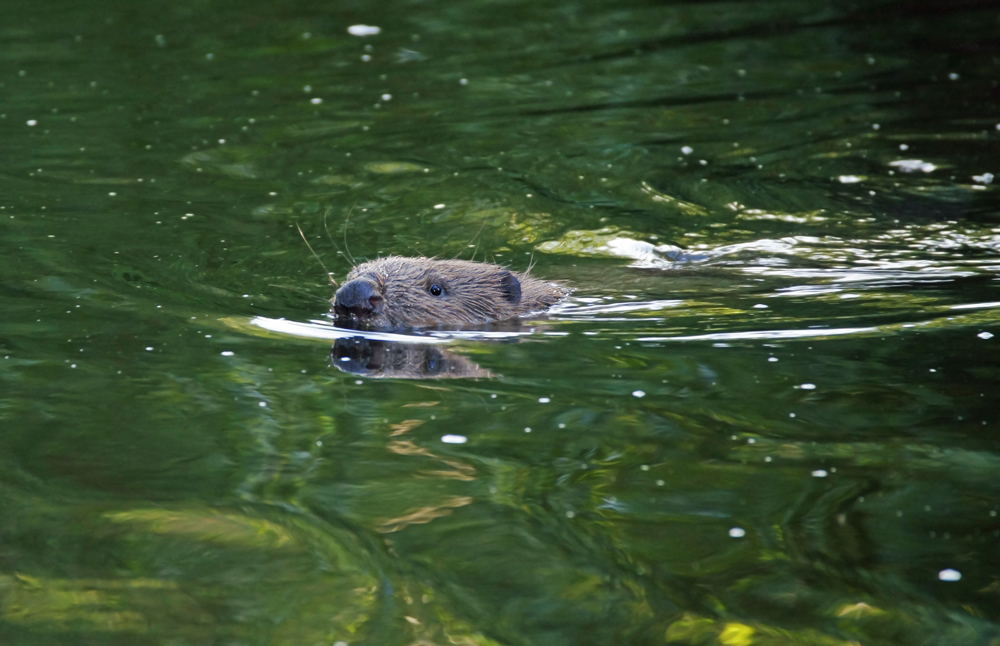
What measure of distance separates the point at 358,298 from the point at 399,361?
20.1 inches

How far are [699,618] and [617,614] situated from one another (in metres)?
0.24

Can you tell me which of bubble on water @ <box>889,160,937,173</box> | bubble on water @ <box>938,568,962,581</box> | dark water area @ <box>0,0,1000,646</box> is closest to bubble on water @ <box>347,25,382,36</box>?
dark water area @ <box>0,0,1000,646</box>

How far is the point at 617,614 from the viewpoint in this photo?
139 inches

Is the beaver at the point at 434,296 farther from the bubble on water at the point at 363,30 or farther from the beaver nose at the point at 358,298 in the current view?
the bubble on water at the point at 363,30

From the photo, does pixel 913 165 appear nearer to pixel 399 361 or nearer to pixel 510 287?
pixel 510 287

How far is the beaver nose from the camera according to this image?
599 centimetres

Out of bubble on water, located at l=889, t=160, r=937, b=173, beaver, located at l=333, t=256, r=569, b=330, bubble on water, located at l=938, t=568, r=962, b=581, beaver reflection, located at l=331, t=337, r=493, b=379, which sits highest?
bubble on water, located at l=889, t=160, r=937, b=173

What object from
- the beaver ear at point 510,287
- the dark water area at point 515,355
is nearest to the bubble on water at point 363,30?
the dark water area at point 515,355

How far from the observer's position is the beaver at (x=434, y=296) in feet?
20.2

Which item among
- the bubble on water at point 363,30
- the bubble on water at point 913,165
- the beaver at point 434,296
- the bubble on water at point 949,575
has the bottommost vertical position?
the bubble on water at point 949,575

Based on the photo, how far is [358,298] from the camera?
237 inches

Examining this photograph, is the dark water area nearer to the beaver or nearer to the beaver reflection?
the beaver reflection

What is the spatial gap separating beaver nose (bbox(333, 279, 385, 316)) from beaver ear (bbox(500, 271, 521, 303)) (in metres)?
0.83

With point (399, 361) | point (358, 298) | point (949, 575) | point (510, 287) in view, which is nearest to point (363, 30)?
point (510, 287)
